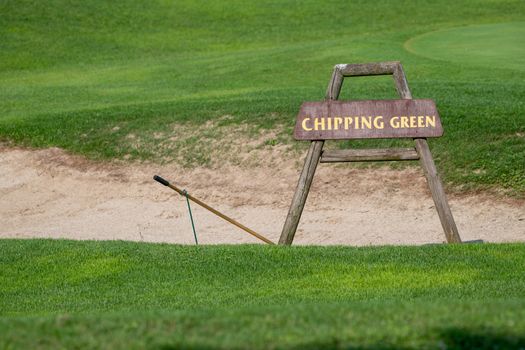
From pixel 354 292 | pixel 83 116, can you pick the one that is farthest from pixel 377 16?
pixel 354 292

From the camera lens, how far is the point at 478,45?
26.7 m

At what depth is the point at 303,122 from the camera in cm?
1209

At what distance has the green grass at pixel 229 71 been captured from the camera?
1700cm

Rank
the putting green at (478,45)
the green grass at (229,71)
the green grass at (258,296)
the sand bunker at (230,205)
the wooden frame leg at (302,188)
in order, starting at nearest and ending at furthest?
the green grass at (258,296), the wooden frame leg at (302,188), the sand bunker at (230,205), the green grass at (229,71), the putting green at (478,45)

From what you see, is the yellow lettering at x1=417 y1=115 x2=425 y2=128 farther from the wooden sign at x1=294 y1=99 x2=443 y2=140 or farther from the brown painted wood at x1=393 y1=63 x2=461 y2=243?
the brown painted wood at x1=393 y1=63 x2=461 y2=243

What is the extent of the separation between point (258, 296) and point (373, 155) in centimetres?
337

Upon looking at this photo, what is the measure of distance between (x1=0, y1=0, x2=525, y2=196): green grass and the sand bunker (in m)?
0.58

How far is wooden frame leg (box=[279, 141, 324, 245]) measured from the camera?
12.1m

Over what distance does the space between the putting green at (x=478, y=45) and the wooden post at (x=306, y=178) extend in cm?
1134

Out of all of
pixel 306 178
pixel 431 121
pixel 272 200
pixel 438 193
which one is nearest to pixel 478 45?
pixel 272 200

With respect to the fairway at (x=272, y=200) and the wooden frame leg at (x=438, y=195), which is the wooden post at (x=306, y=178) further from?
the wooden frame leg at (x=438, y=195)

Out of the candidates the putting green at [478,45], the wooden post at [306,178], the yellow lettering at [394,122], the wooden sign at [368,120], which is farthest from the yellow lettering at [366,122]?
the putting green at [478,45]

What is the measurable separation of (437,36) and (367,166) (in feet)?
50.1

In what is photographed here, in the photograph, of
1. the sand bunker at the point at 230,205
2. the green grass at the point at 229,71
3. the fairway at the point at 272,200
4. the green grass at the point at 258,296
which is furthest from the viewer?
the green grass at the point at 229,71
